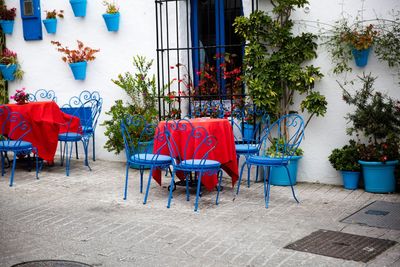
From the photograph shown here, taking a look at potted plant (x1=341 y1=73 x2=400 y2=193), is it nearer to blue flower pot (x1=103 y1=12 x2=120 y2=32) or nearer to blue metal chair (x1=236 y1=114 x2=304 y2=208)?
blue metal chair (x1=236 y1=114 x2=304 y2=208)

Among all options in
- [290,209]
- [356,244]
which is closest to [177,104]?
[290,209]

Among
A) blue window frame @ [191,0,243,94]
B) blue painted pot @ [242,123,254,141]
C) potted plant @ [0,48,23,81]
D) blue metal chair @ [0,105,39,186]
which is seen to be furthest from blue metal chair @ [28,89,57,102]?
blue painted pot @ [242,123,254,141]

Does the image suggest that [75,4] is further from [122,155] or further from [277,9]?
[277,9]

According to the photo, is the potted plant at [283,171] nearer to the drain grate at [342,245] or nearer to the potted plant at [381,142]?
the potted plant at [381,142]

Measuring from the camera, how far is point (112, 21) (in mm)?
9656

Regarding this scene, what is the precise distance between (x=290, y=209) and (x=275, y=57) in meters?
2.29

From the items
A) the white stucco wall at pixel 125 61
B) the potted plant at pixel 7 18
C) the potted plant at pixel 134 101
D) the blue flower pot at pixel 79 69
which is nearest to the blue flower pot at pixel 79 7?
the white stucco wall at pixel 125 61

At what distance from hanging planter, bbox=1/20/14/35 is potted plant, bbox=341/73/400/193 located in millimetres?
6605

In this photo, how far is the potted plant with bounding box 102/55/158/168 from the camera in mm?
9189

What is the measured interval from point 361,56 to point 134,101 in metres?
→ 3.65

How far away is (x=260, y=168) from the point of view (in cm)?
825

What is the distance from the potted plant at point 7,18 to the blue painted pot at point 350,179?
667 centimetres

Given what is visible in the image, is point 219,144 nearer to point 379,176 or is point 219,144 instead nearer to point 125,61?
point 379,176

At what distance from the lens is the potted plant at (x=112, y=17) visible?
962 cm
